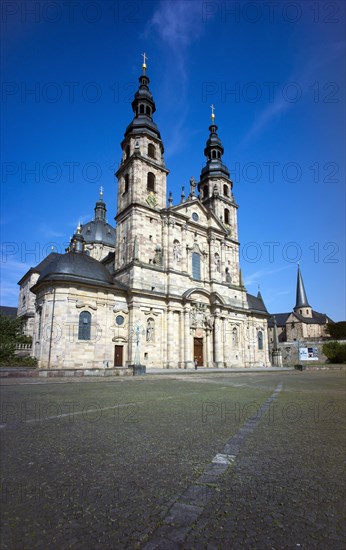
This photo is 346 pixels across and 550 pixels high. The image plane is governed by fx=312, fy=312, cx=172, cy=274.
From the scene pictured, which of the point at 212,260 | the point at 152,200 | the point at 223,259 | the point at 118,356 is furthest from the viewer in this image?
the point at 223,259

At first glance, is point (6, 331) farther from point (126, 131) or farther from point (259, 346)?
point (259, 346)

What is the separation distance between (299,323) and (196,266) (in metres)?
47.1

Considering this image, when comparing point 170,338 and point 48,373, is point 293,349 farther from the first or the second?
point 48,373

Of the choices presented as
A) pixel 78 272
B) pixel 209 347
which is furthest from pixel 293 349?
pixel 78 272

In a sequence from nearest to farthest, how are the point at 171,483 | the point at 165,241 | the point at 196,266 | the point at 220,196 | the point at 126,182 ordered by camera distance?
the point at 171,483, the point at 165,241, the point at 126,182, the point at 196,266, the point at 220,196

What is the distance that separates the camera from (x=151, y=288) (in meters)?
31.2

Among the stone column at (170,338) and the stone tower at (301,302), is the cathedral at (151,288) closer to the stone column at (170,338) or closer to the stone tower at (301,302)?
the stone column at (170,338)

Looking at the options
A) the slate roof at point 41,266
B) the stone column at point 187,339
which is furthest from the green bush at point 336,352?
the slate roof at point 41,266

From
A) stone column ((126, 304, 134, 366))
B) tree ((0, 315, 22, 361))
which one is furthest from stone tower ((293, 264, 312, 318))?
tree ((0, 315, 22, 361))

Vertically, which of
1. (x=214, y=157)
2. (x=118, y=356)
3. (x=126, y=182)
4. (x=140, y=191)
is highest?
(x=214, y=157)

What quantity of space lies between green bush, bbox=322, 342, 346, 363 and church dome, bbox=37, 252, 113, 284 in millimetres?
33829

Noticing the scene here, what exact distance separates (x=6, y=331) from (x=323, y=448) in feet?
100

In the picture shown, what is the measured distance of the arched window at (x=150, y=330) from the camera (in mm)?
30109

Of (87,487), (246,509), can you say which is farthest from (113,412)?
(246,509)
